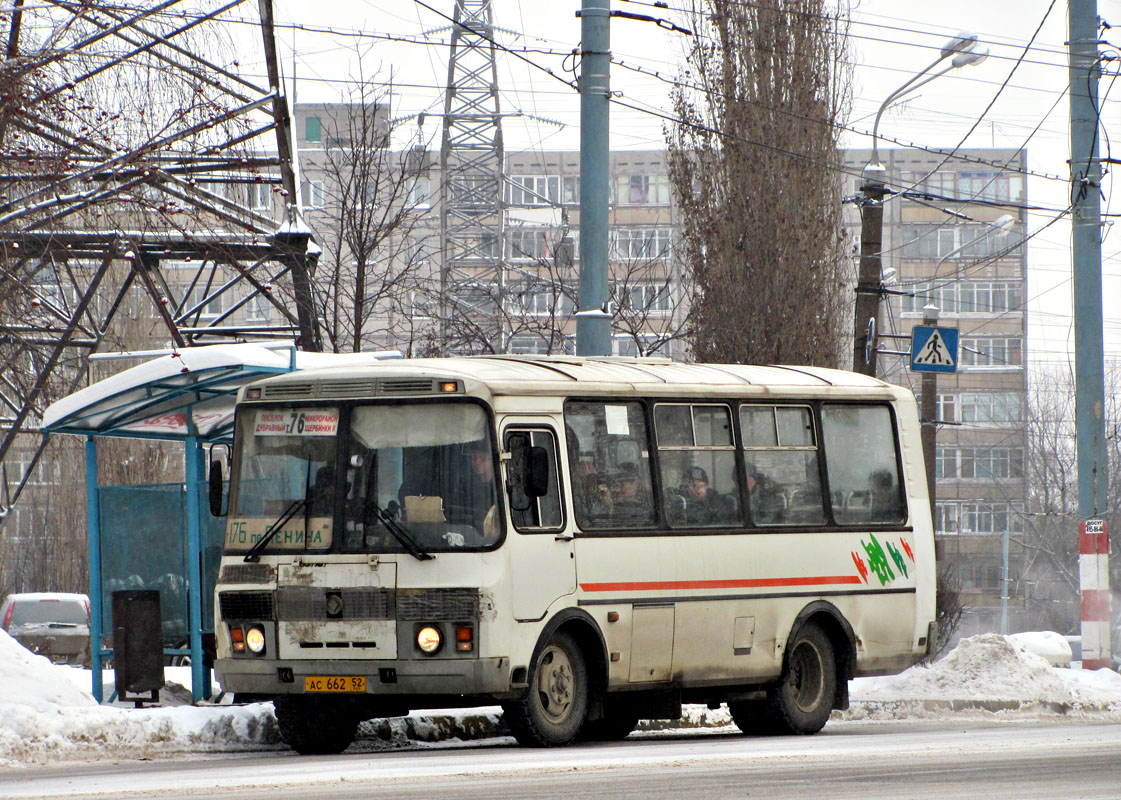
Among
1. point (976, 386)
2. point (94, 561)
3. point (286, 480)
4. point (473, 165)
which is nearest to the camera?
point (286, 480)

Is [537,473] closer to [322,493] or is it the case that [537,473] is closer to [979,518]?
[322,493]

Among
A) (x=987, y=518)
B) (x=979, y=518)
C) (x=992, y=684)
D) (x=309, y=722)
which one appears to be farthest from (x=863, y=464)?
(x=979, y=518)

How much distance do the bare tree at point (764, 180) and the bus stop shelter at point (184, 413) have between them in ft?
47.6

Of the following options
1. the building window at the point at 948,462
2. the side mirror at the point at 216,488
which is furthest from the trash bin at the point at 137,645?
the building window at the point at 948,462

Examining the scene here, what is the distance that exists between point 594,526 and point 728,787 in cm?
359

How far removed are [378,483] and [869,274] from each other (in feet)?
51.0

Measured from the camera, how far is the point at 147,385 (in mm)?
13305

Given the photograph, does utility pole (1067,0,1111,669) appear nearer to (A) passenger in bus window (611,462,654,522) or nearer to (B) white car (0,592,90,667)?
(A) passenger in bus window (611,462,654,522)

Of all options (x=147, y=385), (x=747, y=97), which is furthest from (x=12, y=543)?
(x=147, y=385)

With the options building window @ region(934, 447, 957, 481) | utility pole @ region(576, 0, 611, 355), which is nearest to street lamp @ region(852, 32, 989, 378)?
utility pole @ region(576, 0, 611, 355)

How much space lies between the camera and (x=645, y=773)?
9.60 m

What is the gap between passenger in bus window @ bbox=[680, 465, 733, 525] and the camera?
516 inches

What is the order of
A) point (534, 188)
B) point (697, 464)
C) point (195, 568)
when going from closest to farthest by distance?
point (697, 464), point (195, 568), point (534, 188)

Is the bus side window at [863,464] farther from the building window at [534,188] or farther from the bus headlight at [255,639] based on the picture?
the building window at [534,188]
